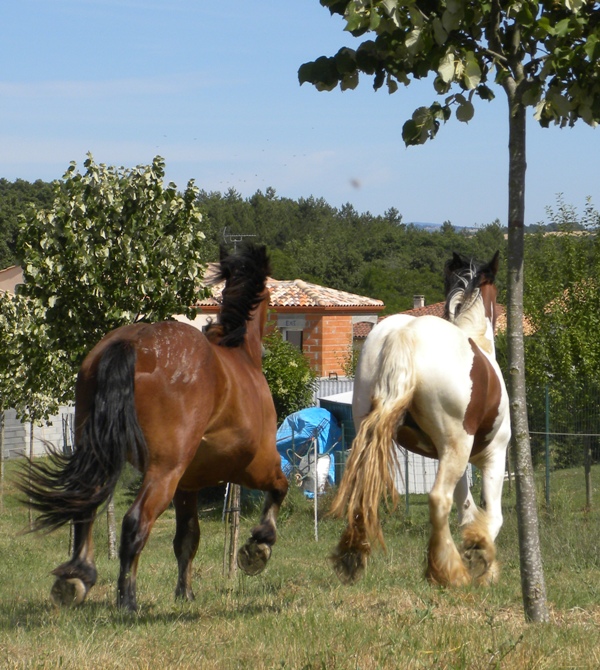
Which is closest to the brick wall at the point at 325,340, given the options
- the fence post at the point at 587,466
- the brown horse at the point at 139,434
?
the fence post at the point at 587,466

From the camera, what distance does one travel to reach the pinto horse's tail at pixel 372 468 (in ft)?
19.3

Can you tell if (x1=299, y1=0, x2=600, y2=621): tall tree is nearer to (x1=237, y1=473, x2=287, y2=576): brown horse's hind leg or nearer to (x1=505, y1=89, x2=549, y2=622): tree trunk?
(x1=505, y1=89, x2=549, y2=622): tree trunk

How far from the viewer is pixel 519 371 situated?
5.17 metres

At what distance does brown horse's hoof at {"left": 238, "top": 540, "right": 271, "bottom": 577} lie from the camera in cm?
739

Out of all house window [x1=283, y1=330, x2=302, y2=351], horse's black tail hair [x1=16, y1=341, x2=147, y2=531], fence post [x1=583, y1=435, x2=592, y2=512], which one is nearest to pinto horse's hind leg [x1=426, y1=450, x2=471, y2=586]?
horse's black tail hair [x1=16, y1=341, x2=147, y2=531]

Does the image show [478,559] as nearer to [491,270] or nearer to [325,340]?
[491,270]

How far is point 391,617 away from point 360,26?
3.14 meters

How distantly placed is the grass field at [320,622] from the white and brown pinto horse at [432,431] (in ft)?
1.12

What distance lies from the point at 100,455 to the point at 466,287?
10.6 ft

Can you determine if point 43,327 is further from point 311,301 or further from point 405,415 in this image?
point 311,301

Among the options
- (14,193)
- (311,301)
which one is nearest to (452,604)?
(311,301)

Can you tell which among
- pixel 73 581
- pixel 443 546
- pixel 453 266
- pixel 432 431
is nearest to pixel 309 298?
pixel 453 266

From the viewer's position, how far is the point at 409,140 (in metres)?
5.11

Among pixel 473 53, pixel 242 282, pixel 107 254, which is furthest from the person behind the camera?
pixel 107 254
